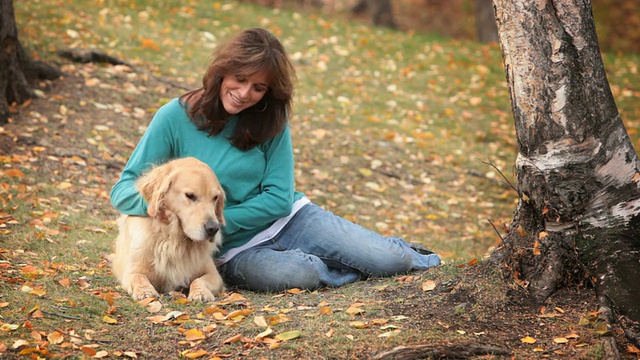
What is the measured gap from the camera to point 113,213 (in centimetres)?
654

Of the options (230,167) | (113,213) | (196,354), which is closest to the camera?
(196,354)

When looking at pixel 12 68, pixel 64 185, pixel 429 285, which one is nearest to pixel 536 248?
pixel 429 285

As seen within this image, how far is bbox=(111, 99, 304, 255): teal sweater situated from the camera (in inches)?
Answer: 182

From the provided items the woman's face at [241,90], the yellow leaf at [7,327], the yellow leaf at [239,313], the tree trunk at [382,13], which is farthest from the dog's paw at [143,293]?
the tree trunk at [382,13]

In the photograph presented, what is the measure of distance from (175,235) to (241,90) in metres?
1.01

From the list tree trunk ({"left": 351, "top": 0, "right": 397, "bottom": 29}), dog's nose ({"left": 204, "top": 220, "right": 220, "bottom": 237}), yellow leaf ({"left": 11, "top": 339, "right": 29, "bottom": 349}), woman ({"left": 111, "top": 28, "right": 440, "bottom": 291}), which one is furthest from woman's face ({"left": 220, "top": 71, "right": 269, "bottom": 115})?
tree trunk ({"left": 351, "top": 0, "right": 397, "bottom": 29})

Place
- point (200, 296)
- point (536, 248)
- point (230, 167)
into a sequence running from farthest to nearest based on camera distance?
1. point (230, 167)
2. point (200, 296)
3. point (536, 248)

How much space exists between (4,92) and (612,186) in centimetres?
630

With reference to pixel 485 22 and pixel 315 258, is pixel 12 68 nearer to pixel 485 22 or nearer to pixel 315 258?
pixel 315 258

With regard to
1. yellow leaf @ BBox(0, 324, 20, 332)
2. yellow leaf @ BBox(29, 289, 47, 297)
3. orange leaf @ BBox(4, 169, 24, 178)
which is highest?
yellow leaf @ BBox(0, 324, 20, 332)

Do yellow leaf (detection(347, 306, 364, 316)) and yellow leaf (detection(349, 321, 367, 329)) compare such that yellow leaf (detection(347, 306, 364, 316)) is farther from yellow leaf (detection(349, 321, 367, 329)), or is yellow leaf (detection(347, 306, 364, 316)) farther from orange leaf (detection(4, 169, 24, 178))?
orange leaf (detection(4, 169, 24, 178))

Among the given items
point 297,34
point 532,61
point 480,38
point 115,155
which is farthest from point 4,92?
point 480,38

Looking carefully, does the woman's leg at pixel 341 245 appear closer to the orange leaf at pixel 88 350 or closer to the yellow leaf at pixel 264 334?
the yellow leaf at pixel 264 334

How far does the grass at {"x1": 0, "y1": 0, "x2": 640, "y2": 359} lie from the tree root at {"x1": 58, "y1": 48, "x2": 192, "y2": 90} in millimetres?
142
